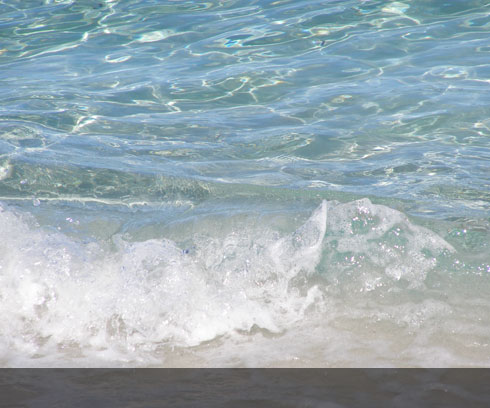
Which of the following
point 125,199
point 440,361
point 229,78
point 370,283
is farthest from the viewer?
point 229,78

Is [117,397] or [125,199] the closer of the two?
[117,397]

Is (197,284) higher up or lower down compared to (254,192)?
higher up

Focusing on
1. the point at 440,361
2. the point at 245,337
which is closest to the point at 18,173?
the point at 245,337

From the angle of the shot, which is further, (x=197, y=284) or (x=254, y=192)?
(x=254, y=192)

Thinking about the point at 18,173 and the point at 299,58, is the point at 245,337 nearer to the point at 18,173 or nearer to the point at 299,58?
the point at 18,173

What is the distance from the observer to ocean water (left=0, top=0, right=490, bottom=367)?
2.41 metres

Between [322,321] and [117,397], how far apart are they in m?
0.91

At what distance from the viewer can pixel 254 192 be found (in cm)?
382

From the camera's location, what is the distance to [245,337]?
7.86 ft

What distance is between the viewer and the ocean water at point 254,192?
95.0 inches

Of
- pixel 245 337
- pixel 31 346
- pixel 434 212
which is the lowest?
pixel 434 212

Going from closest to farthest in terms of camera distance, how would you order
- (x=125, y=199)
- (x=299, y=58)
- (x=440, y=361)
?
1. (x=440, y=361)
2. (x=125, y=199)
3. (x=299, y=58)

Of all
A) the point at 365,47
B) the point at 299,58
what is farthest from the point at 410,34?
the point at 299,58

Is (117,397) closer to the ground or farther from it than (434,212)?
farther from it
